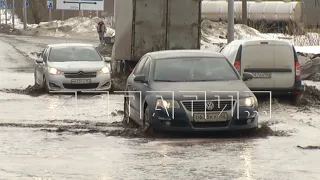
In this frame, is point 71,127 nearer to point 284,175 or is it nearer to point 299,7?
point 284,175

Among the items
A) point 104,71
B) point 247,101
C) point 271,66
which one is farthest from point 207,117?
point 104,71

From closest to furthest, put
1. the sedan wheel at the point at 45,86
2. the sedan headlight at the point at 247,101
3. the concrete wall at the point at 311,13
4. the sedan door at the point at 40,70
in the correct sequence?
the sedan headlight at the point at 247,101 < the sedan wheel at the point at 45,86 < the sedan door at the point at 40,70 < the concrete wall at the point at 311,13

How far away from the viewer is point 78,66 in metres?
19.0

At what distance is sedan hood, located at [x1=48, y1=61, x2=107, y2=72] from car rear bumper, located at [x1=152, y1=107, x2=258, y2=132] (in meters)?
7.98

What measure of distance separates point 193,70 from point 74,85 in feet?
23.4

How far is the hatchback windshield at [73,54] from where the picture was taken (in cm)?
1997

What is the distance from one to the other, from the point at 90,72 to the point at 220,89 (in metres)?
8.05

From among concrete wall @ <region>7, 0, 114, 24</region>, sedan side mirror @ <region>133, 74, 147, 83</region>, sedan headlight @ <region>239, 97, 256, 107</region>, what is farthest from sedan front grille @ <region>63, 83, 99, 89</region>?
concrete wall @ <region>7, 0, 114, 24</region>

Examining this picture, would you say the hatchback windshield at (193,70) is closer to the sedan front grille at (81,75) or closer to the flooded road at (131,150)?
the flooded road at (131,150)

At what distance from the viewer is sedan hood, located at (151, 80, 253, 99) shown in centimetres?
1106

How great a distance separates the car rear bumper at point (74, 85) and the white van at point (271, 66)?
4286 millimetres

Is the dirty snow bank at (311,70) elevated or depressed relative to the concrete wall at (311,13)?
elevated

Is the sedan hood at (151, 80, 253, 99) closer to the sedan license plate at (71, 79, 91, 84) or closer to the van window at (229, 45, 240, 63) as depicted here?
the van window at (229, 45, 240, 63)

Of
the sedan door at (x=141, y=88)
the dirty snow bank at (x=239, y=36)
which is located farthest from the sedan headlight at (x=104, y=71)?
the dirty snow bank at (x=239, y=36)
